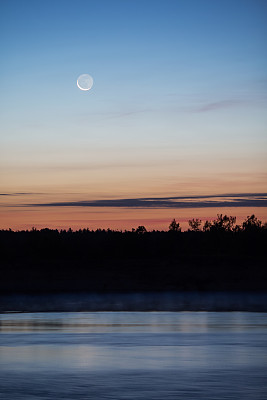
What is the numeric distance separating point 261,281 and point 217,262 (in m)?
14.4

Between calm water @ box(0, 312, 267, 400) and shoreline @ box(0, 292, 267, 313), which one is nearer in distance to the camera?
calm water @ box(0, 312, 267, 400)

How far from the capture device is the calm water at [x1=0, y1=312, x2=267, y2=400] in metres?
14.0

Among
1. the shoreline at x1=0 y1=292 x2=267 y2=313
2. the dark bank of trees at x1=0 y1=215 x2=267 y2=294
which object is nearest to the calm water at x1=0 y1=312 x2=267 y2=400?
the shoreline at x1=0 y1=292 x2=267 y2=313

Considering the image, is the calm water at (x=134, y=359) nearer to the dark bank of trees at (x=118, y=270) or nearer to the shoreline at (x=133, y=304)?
the shoreline at (x=133, y=304)

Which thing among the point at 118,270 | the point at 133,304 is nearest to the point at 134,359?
the point at 133,304

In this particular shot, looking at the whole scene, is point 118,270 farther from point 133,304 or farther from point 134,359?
point 134,359

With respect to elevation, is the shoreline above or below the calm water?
below

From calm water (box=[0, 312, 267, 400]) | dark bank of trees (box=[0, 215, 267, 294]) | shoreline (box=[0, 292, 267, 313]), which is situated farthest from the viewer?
dark bank of trees (box=[0, 215, 267, 294])

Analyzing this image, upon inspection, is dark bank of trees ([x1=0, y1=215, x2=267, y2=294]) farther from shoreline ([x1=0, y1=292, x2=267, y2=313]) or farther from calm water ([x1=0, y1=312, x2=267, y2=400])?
calm water ([x1=0, y1=312, x2=267, y2=400])

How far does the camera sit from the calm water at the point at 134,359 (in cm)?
1404

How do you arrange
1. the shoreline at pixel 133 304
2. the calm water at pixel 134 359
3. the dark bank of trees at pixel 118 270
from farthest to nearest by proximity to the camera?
the dark bank of trees at pixel 118 270 → the shoreline at pixel 133 304 → the calm water at pixel 134 359

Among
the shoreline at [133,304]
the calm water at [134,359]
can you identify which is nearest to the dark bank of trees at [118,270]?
the shoreline at [133,304]

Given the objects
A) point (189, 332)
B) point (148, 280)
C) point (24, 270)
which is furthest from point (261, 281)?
point (189, 332)

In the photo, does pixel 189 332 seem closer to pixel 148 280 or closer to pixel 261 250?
pixel 148 280
